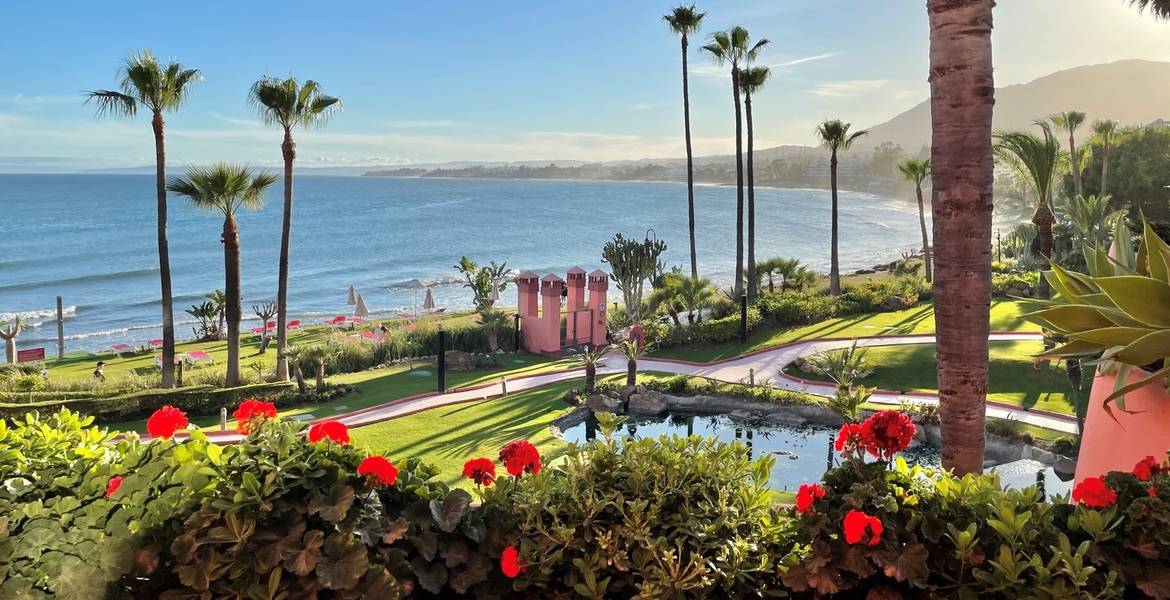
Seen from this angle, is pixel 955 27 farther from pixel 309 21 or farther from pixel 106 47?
pixel 309 21

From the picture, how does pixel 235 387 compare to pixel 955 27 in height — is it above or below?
below

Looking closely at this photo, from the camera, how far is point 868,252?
193ft

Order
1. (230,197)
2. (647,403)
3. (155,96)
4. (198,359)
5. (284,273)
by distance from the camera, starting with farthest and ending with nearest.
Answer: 1. (198,359)
2. (284,273)
3. (230,197)
4. (155,96)
5. (647,403)

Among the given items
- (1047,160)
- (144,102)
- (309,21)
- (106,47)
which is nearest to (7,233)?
(106,47)

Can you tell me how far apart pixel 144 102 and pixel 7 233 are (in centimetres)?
6649

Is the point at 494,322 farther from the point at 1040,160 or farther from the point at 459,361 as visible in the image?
the point at 1040,160

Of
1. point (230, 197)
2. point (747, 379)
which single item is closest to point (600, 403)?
point (747, 379)

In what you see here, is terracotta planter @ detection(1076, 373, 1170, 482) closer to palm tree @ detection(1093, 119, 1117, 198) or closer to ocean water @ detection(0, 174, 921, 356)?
ocean water @ detection(0, 174, 921, 356)

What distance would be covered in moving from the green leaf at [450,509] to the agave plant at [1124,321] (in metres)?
2.60

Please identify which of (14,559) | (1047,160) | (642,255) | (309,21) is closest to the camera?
(14,559)

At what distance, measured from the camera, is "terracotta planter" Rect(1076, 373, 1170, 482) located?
3227 millimetres

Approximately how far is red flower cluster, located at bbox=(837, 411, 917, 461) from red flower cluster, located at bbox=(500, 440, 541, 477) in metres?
1.10

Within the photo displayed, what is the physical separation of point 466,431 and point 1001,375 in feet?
30.2

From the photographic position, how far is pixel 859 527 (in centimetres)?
230
